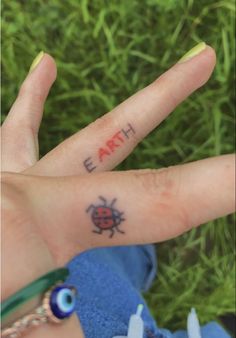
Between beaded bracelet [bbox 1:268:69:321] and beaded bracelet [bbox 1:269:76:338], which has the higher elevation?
beaded bracelet [bbox 1:268:69:321]

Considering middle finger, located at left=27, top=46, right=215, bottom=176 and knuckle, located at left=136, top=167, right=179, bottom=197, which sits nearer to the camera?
knuckle, located at left=136, top=167, right=179, bottom=197

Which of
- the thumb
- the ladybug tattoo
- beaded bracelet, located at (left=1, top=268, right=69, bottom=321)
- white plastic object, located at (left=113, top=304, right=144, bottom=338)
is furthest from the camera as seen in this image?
the thumb

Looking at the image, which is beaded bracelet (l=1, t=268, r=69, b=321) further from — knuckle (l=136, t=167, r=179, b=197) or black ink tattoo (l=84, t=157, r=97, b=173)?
black ink tattoo (l=84, t=157, r=97, b=173)

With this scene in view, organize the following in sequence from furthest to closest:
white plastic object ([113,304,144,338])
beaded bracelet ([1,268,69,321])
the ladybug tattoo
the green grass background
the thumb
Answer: the green grass background < the thumb < white plastic object ([113,304,144,338]) < the ladybug tattoo < beaded bracelet ([1,268,69,321])

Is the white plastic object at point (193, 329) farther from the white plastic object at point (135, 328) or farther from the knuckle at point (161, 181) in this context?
the knuckle at point (161, 181)

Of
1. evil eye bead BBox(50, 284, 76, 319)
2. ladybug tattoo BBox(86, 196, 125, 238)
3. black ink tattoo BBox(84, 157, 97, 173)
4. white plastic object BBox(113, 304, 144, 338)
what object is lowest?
white plastic object BBox(113, 304, 144, 338)

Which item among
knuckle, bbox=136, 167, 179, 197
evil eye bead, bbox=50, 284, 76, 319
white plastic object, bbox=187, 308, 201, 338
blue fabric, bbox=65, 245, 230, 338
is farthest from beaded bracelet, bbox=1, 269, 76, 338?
white plastic object, bbox=187, 308, 201, 338
